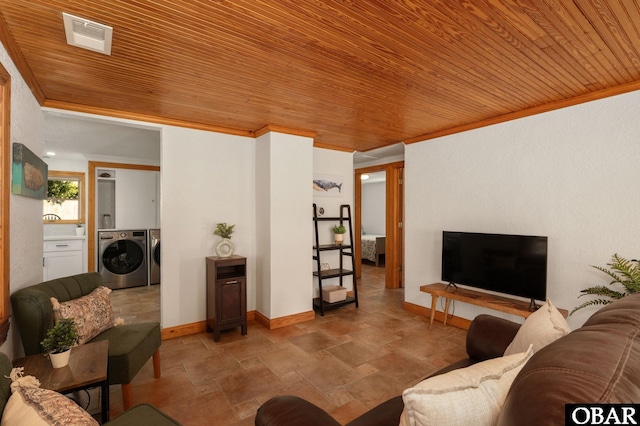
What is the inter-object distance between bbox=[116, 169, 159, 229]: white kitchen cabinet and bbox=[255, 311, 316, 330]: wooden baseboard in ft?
Answer: 11.4

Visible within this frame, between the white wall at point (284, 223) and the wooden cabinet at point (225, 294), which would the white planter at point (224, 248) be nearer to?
the wooden cabinet at point (225, 294)

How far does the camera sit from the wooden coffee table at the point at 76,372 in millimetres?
1509

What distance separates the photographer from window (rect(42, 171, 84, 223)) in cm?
573

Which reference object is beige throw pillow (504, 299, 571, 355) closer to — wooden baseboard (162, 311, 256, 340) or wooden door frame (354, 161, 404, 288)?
wooden baseboard (162, 311, 256, 340)

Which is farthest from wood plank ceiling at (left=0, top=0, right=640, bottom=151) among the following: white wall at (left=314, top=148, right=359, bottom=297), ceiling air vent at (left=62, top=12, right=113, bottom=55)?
white wall at (left=314, top=148, right=359, bottom=297)

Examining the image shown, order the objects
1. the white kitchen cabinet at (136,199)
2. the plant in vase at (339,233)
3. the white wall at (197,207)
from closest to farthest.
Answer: the white wall at (197,207)
the plant in vase at (339,233)
the white kitchen cabinet at (136,199)

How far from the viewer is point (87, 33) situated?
1801 mm

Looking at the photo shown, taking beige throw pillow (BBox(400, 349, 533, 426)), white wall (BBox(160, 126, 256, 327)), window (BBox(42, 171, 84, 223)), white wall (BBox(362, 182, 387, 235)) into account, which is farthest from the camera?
white wall (BBox(362, 182, 387, 235))

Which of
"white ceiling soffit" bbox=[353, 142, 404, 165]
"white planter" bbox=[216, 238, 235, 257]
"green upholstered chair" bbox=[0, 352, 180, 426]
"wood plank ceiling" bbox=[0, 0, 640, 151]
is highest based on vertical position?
"white ceiling soffit" bbox=[353, 142, 404, 165]

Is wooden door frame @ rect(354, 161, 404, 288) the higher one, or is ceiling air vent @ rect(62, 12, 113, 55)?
ceiling air vent @ rect(62, 12, 113, 55)

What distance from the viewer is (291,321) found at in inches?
152

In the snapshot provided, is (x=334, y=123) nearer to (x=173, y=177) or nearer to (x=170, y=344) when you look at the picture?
(x=173, y=177)

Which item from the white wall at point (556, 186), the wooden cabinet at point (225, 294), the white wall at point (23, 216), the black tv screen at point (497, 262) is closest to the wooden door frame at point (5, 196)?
the white wall at point (23, 216)

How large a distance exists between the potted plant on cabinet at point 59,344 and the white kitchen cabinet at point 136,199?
15.6 feet
